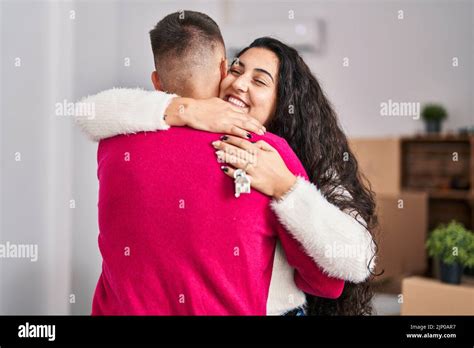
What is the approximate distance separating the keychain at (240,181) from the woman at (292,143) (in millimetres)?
12

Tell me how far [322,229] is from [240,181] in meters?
0.18

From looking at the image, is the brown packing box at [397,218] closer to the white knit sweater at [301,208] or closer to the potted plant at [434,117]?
the potted plant at [434,117]

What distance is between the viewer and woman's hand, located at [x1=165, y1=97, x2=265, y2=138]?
93 cm

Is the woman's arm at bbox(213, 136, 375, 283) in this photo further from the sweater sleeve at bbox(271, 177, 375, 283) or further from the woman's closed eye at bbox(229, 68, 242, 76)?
the woman's closed eye at bbox(229, 68, 242, 76)

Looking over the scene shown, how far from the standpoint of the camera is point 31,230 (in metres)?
1.31

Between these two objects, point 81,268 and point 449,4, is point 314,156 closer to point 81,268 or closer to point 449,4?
point 81,268

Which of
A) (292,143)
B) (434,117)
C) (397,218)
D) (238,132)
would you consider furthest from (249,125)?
(434,117)

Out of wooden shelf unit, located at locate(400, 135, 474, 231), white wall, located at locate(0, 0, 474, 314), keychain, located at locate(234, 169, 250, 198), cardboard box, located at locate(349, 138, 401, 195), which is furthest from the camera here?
cardboard box, located at locate(349, 138, 401, 195)

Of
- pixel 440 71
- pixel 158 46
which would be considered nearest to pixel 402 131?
pixel 440 71

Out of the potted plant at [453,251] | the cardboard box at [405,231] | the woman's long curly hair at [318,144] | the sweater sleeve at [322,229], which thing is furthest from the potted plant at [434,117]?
the sweater sleeve at [322,229]

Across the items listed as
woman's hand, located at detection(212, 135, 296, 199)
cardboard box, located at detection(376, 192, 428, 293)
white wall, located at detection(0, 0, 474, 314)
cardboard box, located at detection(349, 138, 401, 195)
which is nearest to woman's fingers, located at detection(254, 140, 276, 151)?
woman's hand, located at detection(212, 135, 296, 199)
